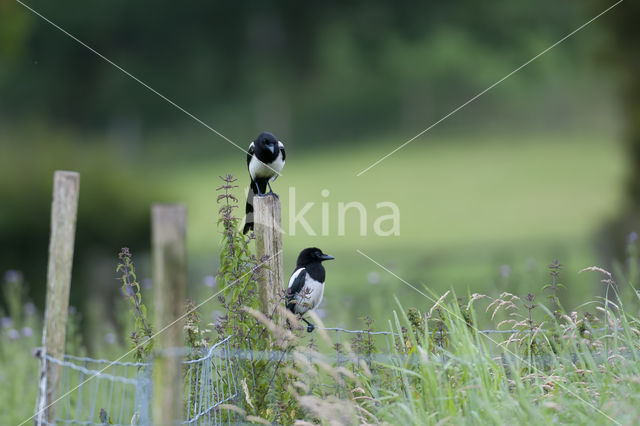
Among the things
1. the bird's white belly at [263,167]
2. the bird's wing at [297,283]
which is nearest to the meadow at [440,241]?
the bird's wing at [297,283]

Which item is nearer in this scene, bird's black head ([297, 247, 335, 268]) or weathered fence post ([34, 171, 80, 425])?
weathered fence post ([34, 171, 80, 425])

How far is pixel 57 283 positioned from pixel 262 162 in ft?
7.18

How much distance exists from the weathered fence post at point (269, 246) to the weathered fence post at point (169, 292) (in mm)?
1292

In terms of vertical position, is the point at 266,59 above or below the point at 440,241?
above

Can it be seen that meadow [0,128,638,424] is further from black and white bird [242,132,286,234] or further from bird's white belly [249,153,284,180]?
bird's white belly [249,153,284,180]

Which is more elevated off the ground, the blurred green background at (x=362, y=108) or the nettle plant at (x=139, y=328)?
the blurred green background at (x=362, y=108)

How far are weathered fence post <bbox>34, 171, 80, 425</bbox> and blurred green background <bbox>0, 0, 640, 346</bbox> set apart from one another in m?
10.8

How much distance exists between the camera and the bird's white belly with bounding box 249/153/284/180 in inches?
214

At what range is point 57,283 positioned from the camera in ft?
11.5

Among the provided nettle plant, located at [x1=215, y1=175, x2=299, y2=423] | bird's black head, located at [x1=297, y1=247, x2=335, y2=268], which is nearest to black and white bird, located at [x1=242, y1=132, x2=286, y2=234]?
bird's black head, located at [x1=297, y1=247, x2=335, y2=268]

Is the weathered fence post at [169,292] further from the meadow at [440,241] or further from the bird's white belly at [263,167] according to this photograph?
the bird's white belly at [263,167]

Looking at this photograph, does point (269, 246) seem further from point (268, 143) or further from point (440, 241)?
point (440, 241)

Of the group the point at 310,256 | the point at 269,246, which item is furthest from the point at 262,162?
the point at 269,246

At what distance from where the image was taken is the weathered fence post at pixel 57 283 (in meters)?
3.42
